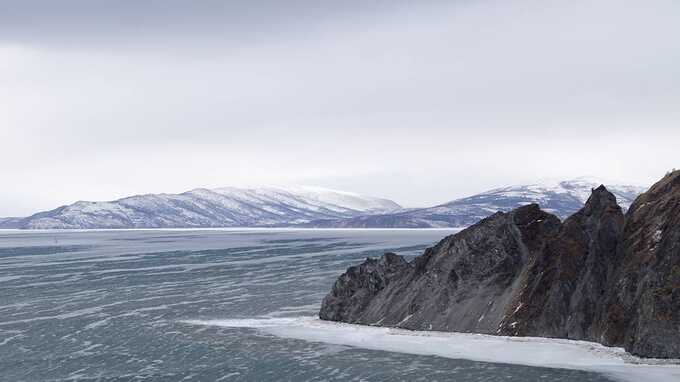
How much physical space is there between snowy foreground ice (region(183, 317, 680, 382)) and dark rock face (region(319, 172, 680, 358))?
54.3 inches

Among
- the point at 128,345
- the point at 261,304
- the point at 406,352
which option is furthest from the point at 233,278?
the point at 406,352

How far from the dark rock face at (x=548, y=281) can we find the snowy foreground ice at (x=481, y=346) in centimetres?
138

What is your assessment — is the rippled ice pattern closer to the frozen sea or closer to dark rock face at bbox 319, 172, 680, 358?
the frozen sea

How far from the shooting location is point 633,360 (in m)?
32.0

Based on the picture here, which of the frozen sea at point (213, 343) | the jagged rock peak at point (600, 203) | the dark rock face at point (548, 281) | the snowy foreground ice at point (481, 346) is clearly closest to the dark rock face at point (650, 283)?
the dark rock face at point (548, 281)

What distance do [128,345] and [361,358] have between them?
1543cm

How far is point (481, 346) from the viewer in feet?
123

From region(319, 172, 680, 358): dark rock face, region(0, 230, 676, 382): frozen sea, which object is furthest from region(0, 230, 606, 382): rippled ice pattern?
region(319, 172, 680, 358): dark rock face

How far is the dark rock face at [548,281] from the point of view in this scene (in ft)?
114

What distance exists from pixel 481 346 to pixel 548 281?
6.75 m

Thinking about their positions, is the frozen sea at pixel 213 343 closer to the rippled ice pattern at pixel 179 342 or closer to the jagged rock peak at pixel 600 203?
the rippled ice pattern at pixel 179 342

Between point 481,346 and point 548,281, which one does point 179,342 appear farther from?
point 548,281

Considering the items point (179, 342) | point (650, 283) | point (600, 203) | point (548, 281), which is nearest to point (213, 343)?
point (179, 342)

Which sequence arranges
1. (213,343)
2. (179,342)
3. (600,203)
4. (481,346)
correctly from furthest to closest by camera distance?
1. (600,203)
2. (179,342)
3. (213,343)
4. (481,346)
